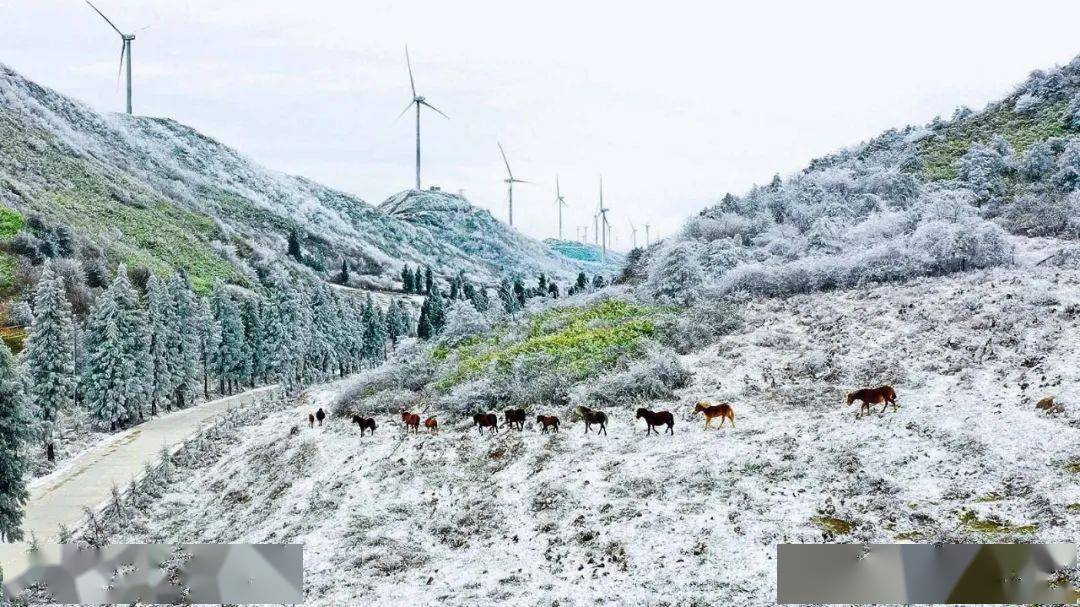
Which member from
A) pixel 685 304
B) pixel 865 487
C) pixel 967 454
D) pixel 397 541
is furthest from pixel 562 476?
pixel 685 304

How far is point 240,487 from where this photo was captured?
29.8 meters

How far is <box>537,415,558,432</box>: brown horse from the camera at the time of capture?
79.9 ft

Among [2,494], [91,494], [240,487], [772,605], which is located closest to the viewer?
[772,605]

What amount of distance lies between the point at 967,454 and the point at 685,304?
21298 mm

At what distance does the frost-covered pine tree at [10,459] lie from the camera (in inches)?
1270

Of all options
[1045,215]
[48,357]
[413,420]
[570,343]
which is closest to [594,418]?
[413,420]

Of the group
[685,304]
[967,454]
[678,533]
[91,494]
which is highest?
[685,304]

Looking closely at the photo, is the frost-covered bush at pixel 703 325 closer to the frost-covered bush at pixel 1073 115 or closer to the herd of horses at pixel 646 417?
the herd of horses at pixel 646 417

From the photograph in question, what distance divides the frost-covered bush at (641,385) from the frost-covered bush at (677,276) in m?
11.4

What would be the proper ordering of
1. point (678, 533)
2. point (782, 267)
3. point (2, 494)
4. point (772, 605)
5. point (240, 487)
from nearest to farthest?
point (772, 605) < point (678, 533) < point (240, 487) < point (2, 494) < point (782, 267)

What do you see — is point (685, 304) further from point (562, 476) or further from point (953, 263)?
point (562, 476)

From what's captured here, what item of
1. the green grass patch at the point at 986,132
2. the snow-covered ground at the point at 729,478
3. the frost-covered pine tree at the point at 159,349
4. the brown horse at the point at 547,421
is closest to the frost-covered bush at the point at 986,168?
the green grass patch at the point at 986,132

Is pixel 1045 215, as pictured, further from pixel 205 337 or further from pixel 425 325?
pixel 425 325

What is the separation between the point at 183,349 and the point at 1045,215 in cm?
7472
